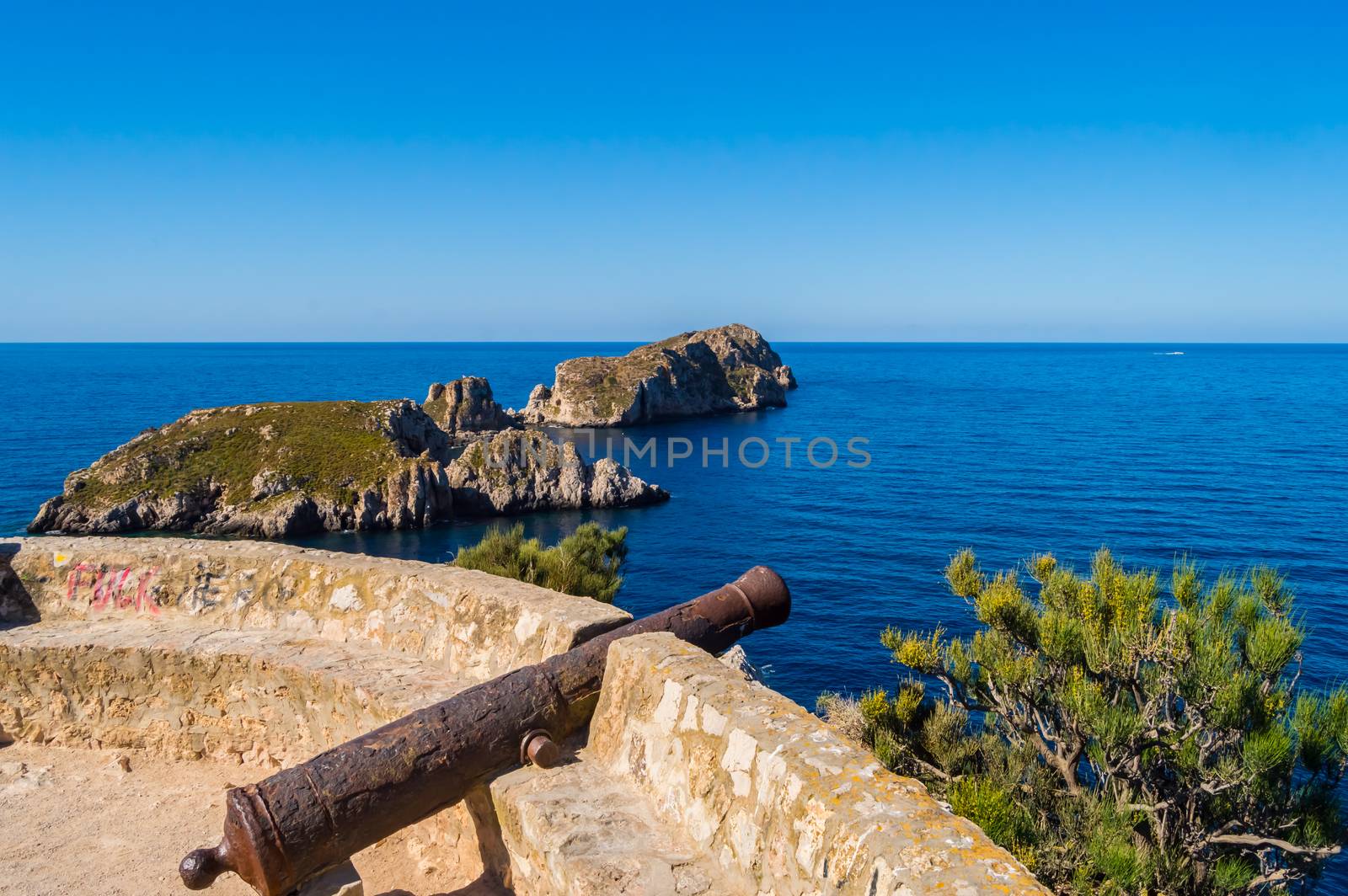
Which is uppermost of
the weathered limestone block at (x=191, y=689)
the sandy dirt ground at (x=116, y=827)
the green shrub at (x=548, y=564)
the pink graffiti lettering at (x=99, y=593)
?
the pink graffiti lettering at (x=99, y=593)

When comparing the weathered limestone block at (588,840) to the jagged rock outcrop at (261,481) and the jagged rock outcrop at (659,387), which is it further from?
the jagged rock outcrop at (659,387)

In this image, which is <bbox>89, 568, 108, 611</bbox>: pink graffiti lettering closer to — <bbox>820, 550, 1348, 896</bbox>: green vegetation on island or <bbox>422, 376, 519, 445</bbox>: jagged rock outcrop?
<bbox>820, 550, 1348, 896</bbox>: green vegetation on island

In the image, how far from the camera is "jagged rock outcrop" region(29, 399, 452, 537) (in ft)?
161

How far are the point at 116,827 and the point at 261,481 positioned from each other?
50.3 metres

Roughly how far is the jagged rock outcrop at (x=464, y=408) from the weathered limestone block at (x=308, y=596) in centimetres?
7128

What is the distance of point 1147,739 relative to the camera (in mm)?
8828

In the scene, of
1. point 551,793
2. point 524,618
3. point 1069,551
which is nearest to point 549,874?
point 551,793

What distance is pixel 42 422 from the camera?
9125 cm

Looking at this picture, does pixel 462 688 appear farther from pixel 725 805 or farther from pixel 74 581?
pixel 74 581

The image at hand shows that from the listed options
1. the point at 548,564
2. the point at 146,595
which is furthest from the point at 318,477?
the point at 146,595

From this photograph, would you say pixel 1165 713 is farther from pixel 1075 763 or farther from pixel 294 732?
pixel 294 732

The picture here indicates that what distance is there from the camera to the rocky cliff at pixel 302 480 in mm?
49250

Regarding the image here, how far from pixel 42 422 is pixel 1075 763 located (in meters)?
110

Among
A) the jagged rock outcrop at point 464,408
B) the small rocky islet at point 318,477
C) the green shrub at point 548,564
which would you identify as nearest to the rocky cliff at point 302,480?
the small rocky islet at point 318,477
